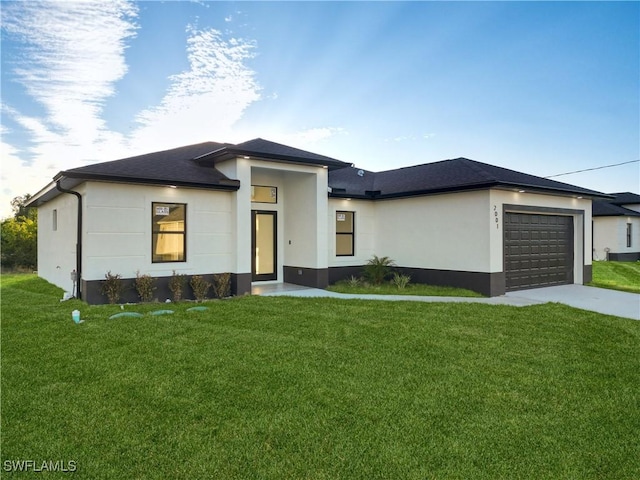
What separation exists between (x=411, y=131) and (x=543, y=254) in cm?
771

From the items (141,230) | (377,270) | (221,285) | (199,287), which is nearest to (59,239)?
(141,230)

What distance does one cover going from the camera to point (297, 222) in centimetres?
1356

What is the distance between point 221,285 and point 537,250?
10081mm

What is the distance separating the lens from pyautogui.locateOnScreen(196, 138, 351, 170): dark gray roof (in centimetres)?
1114

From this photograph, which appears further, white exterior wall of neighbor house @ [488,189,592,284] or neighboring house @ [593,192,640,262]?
neighboring house @ [593,192,640,262]

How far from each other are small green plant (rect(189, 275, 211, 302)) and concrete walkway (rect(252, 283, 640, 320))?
145 centimetres

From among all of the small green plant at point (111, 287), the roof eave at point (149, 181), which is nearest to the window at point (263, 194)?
the roof eave at point (149, 181)

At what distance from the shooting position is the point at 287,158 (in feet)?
38.2

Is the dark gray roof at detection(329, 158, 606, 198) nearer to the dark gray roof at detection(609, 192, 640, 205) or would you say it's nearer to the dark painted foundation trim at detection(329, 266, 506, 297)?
the dark painted foundation trim at detection(329, 266, 506, 297)

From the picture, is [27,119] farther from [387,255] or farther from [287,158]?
[387,255]

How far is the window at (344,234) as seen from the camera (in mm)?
14328

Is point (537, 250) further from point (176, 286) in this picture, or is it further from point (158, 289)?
point (158, 289)

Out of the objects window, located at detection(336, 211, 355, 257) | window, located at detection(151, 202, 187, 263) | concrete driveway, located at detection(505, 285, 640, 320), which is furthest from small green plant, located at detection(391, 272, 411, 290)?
window, located at detection(151, 202, 187, 263)

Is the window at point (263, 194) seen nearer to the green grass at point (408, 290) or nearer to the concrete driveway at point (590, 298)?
the green grass at point (408, 290)
